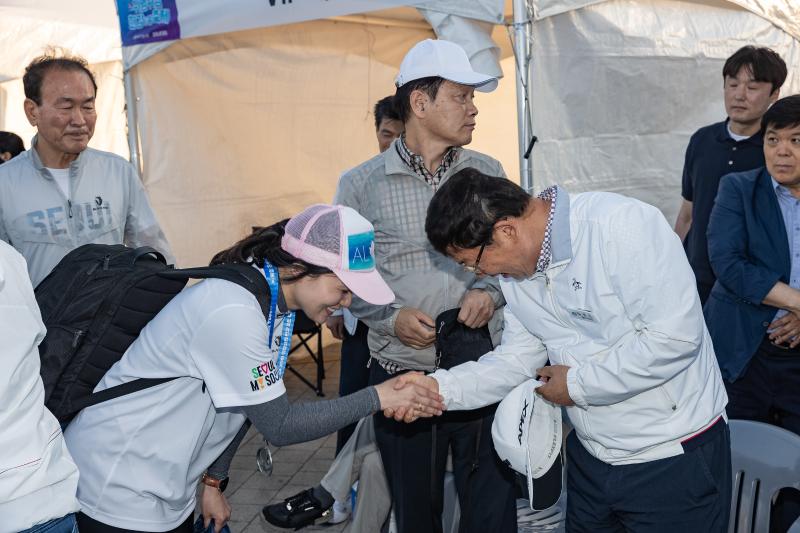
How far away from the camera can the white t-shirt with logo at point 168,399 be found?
84.9 inches

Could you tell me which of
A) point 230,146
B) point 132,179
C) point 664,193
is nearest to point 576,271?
point 132,179

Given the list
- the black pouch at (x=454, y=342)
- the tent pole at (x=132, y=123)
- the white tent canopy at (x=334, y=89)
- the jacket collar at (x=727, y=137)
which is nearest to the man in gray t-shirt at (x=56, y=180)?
the black pouch at (x=454, y=342)

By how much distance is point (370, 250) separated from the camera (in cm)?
243

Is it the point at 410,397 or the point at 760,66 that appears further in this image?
the point at 760,66

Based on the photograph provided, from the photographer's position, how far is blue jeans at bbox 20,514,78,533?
182cm

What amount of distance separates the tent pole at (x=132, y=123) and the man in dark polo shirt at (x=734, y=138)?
406 centimetres

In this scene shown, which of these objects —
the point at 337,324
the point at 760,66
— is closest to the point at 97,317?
the point at 337,324

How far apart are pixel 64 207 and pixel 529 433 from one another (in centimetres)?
240

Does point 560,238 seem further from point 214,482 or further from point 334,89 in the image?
point 334,89

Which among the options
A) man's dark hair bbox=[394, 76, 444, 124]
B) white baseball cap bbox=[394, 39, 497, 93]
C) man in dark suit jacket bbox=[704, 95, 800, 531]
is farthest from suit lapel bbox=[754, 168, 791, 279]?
man's dark hair bbox=[394, 76, 444, 124]

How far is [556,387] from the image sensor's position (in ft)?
7.77

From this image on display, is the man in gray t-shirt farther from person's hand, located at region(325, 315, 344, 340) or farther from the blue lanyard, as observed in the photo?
person's hand, located at region(325, 315, 344, 340)

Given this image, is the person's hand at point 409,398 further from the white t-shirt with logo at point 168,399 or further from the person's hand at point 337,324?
the person's hand at point 337,324

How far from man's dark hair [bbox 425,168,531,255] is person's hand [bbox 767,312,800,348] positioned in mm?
1745
